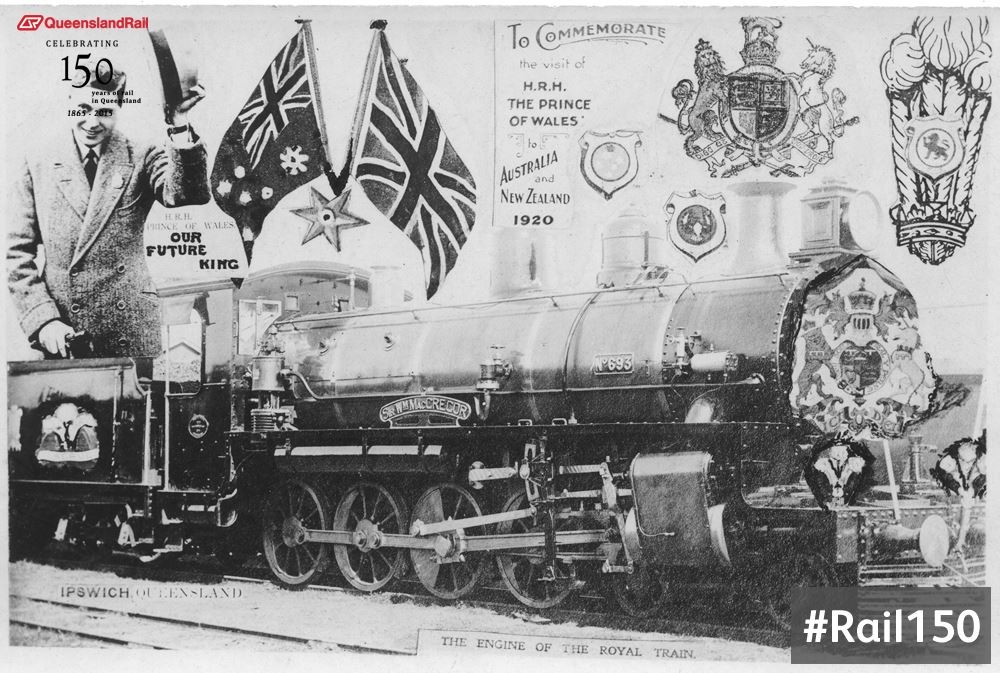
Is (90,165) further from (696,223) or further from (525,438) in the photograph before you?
(696,223)

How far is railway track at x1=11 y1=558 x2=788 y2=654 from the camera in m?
6.17

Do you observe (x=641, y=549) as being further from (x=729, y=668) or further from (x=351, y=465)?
(x=351, y=465)

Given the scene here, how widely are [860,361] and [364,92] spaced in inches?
129

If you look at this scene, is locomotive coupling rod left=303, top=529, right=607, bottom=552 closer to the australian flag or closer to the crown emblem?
the australian flag

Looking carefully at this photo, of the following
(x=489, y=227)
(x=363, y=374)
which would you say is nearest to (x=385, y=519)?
(x=363, y=374)

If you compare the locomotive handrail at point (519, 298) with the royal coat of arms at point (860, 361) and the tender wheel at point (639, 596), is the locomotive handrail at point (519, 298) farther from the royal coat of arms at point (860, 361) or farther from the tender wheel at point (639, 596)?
the tender wheel at point (639, 596)

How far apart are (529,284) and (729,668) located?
242 cm

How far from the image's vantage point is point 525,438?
6.28 metres

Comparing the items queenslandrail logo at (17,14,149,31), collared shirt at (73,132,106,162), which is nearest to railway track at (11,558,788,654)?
collared shirt at (73,132,106,162)

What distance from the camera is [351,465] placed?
22.3ft

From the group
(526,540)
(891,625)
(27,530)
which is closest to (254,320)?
(27,530)

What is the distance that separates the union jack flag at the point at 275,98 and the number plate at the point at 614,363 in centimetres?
243

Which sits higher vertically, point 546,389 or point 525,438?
point 546,389

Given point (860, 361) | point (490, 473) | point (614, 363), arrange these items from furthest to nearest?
point (490, 473) < point (614, 363) < point (860, 361)
